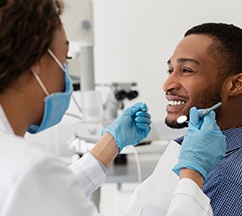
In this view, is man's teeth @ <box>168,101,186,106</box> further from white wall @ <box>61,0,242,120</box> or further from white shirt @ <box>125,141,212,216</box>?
white wall @ <box>61,0,242,120</box>

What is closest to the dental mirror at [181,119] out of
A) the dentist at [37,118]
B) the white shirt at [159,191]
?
the white shirt at [159,191]

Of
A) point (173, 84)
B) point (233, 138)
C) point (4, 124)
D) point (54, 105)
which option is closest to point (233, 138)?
point (233, 138)

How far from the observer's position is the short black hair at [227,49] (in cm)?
142

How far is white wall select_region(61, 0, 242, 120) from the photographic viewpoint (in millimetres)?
3047

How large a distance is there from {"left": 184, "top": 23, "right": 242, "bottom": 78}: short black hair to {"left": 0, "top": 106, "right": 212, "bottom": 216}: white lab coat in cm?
72

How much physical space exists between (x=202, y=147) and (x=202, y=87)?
0.32 meters

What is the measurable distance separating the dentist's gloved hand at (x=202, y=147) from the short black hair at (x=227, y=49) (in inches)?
10.6

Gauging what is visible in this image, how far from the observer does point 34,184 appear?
2.69ft

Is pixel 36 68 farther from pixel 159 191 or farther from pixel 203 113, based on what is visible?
pixel 159 191

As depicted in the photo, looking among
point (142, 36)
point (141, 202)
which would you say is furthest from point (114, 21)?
point (141, 202)

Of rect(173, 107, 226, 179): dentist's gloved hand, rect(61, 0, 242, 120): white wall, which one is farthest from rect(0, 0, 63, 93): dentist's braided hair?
rect(61, 0, 242, 120): white wall

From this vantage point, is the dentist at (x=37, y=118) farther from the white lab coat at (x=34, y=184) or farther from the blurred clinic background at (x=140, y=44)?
the blurred clinic background at (x=140, y=44)

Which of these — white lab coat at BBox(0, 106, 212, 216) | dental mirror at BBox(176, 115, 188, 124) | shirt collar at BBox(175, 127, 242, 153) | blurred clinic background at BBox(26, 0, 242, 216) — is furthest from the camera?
blurred clinic background at BBox(26, 0, 242, 216)

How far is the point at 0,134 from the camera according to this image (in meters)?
0.91
